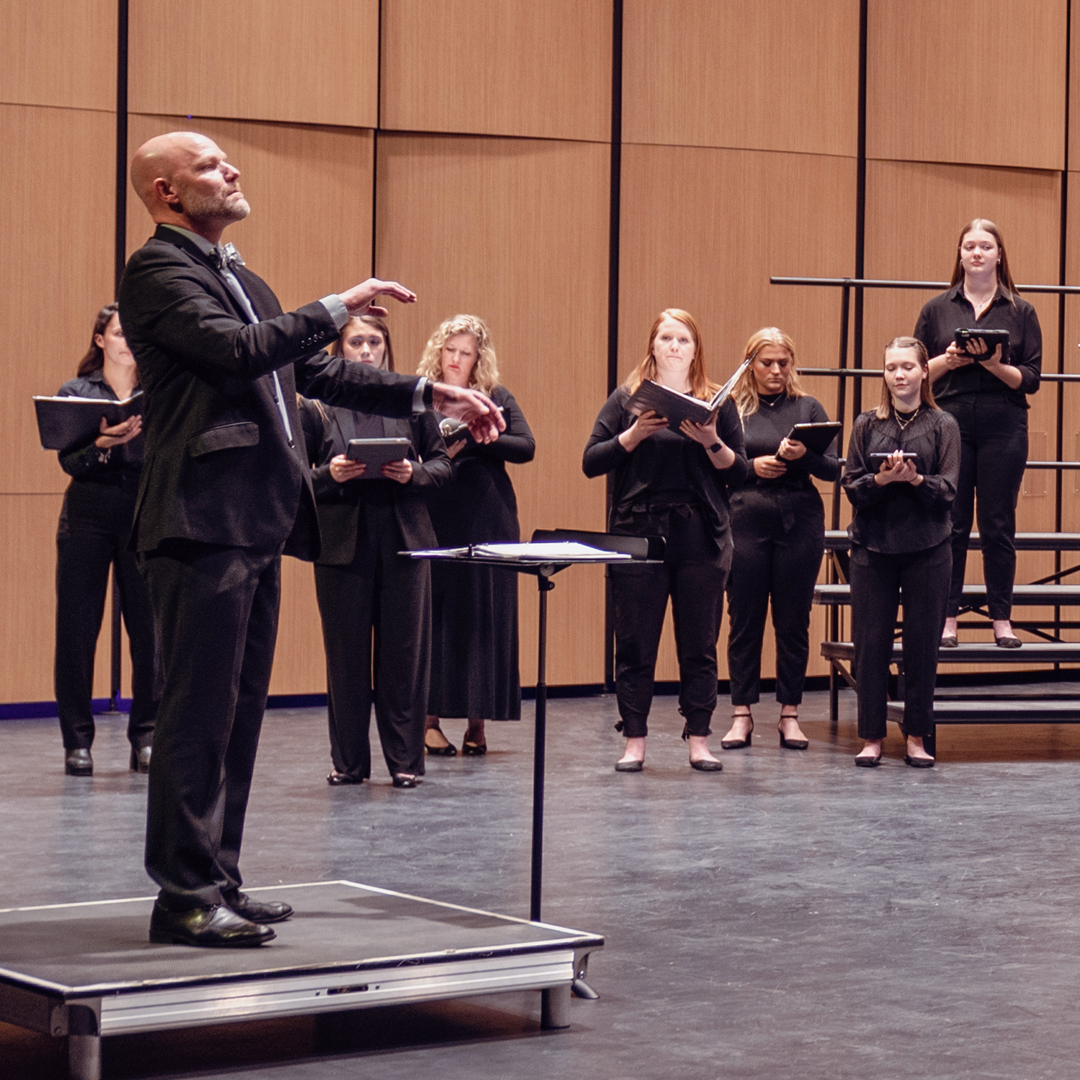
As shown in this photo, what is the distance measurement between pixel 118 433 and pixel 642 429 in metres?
1.74

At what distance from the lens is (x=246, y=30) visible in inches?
316

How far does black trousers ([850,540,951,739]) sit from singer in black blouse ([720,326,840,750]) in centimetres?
39

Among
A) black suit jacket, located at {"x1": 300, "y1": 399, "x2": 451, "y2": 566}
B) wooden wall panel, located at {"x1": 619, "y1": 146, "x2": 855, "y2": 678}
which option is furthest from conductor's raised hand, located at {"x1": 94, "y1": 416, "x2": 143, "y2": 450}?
wooden wall panel, located at {"x1": 619, "y1": 146, "x2": 855, "y2": 678}

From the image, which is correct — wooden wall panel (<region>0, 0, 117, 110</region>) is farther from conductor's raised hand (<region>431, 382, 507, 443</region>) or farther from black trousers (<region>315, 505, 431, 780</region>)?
conductor's raised hand (<region>431, 382, 507, 443</region>)

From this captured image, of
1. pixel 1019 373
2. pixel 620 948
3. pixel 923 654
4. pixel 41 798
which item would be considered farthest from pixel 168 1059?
pixel 1019 373

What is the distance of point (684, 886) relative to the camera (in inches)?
181

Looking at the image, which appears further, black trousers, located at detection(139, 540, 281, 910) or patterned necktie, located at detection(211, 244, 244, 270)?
patterned necktie, located at detection(211, 244, 244, 270)

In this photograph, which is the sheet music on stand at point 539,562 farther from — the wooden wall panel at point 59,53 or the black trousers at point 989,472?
the wooden wall panel at point 59,53

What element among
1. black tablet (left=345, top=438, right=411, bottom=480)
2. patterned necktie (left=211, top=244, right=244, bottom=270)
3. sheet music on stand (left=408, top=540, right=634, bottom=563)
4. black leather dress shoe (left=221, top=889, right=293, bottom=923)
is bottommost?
black leather dress shoe (left=221, top=889, right=293, bottom=923)

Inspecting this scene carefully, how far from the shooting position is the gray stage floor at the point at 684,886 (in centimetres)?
320

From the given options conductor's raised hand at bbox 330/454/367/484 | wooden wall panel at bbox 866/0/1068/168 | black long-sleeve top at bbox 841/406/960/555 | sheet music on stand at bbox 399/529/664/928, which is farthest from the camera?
wooden wall panel at bbox 866/0/1068/168

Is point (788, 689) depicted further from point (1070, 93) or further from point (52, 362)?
point (1070, 93)

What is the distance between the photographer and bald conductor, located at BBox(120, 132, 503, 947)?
10.7 feet

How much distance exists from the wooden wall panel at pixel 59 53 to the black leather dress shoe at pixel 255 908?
5.17 m
